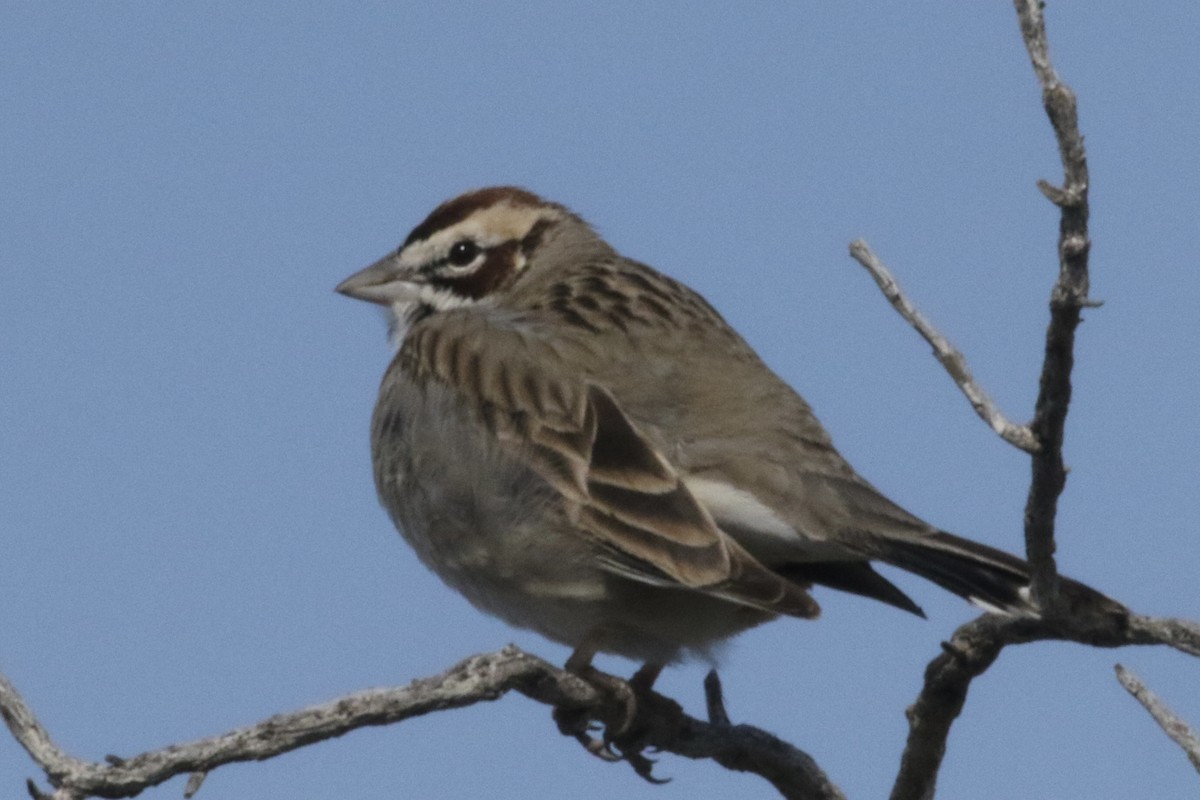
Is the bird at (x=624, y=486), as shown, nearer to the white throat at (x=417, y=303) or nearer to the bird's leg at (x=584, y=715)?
the bird's leg at (x=584, y=715)

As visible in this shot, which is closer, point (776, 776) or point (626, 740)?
point (776, 776)

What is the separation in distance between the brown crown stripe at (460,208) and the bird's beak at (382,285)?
17cm

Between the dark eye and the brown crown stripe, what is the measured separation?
11 centimetres

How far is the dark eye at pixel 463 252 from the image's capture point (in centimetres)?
825

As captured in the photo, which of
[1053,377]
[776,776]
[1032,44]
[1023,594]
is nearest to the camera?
[1032,44]

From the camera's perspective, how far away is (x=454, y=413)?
692cm

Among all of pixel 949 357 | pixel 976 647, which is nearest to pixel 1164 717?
pixel 976 647

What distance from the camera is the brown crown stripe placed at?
329 inches

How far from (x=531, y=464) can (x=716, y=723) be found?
3.47 feet

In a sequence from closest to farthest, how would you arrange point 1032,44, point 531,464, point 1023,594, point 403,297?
point 1032,44
point 1023,594
point 531,464
point 403,297

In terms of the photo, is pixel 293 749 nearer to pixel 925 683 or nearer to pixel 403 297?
pixel 925 683

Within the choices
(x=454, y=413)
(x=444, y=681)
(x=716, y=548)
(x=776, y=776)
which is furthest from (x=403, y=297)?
(x=444, y=681)

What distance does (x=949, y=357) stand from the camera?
4.18 meters

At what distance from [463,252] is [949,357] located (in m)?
4.30
